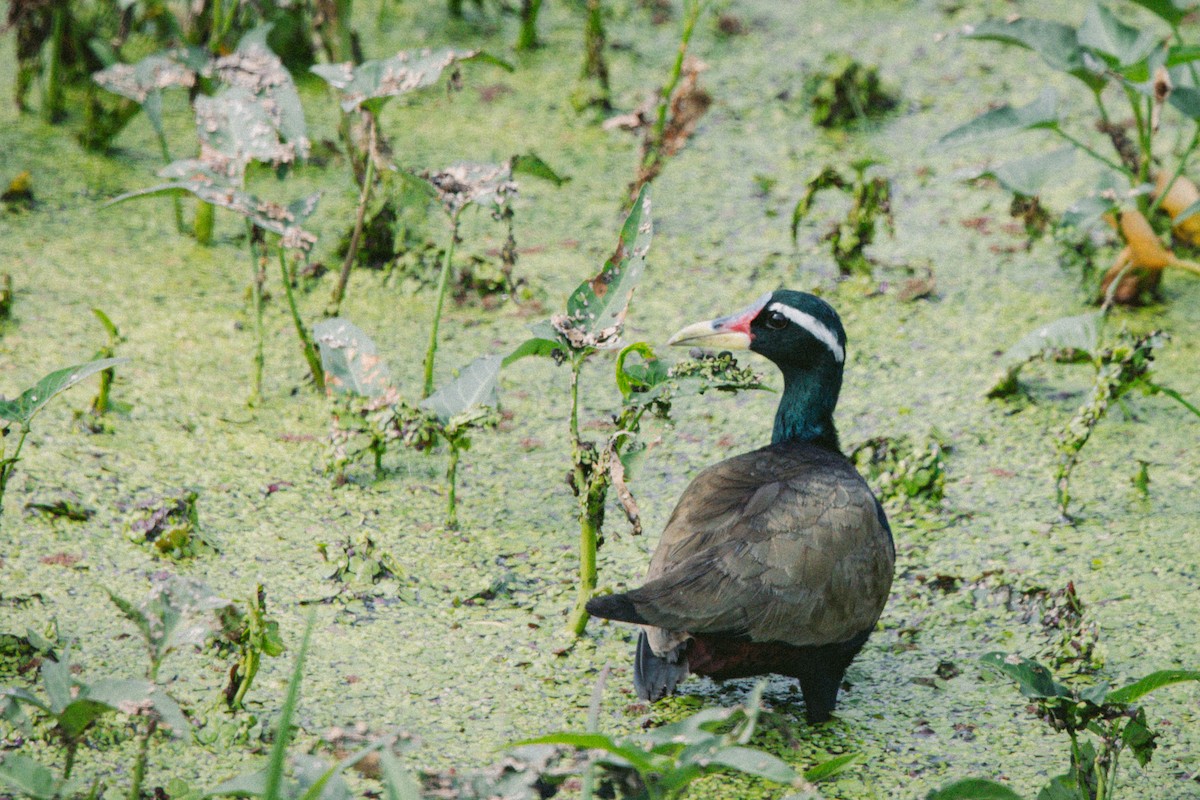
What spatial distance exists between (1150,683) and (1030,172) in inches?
81.8

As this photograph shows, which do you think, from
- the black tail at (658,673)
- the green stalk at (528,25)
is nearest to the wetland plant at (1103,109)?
the black tail at (658,673)

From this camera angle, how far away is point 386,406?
3.47 m

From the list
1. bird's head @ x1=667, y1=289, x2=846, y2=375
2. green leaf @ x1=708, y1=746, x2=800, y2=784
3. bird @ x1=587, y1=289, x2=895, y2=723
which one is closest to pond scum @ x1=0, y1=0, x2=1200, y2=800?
green leaf @ x1=708, y1=746, x2=800, y2=784

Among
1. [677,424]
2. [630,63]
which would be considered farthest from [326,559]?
[630,63]

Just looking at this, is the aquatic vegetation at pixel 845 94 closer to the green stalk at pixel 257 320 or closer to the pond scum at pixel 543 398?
the pond scum at pixel 543 398

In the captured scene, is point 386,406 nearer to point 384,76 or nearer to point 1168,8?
point 384,76

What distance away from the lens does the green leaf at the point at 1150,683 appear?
237 centimetres

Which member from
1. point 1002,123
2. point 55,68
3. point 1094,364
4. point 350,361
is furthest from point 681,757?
point 55,68

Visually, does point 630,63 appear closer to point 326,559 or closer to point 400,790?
point 326,559

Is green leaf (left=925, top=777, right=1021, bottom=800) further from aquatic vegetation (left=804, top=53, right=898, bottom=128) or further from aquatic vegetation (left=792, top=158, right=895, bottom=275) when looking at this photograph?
aquatic vegetation (left=804, top=53, right=898, bottom=128)

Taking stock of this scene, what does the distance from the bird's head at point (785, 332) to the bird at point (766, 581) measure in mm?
286

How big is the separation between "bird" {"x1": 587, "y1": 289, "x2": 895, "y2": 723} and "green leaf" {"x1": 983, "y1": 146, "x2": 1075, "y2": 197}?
4.47 feet

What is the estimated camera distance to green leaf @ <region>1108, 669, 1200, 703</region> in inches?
93.1

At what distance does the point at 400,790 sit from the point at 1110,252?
3.47m
